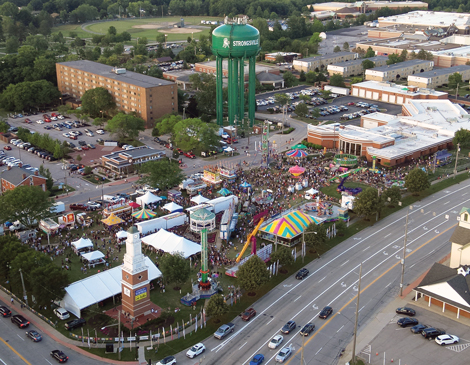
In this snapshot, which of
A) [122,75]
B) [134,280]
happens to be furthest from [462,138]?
[122,75]

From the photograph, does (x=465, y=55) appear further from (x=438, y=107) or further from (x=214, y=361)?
(x=214, y=361)

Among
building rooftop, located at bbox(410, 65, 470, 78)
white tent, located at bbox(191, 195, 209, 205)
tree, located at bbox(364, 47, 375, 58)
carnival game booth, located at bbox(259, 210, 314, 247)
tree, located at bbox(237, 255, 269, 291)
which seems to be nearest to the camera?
tree, located at bbox(237, 255, 269, 291)

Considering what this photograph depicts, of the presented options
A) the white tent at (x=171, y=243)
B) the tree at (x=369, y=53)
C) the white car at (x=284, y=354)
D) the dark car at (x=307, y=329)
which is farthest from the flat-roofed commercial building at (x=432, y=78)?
the white car at (x=284, y=354)

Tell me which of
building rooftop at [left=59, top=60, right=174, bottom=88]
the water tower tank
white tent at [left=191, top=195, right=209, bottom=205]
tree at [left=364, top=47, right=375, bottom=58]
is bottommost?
white tent at [left=191, top=195, right=209, bottom=205]

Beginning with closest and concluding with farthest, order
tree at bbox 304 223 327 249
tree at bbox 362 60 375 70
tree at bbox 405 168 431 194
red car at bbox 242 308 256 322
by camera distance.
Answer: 1. red car at bbox 242 308 256 322
2. tree at bbox 304 223 327 249
3. tree at bbox 405 168 431 194
4. tree at bbox 362 60 375 70

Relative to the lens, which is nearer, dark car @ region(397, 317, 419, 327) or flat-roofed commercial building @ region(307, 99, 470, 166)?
dark car @ region(397, 317, 419, 327)

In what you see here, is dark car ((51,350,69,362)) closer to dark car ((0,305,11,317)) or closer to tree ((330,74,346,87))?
dark car ((0,305,11,317))

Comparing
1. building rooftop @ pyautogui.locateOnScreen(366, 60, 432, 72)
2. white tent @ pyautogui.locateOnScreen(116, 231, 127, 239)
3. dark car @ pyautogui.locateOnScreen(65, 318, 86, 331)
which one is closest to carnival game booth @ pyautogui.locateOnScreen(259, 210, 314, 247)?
white tent @ pyautogui.locateOnScreen(116, 231, 127, 239)
